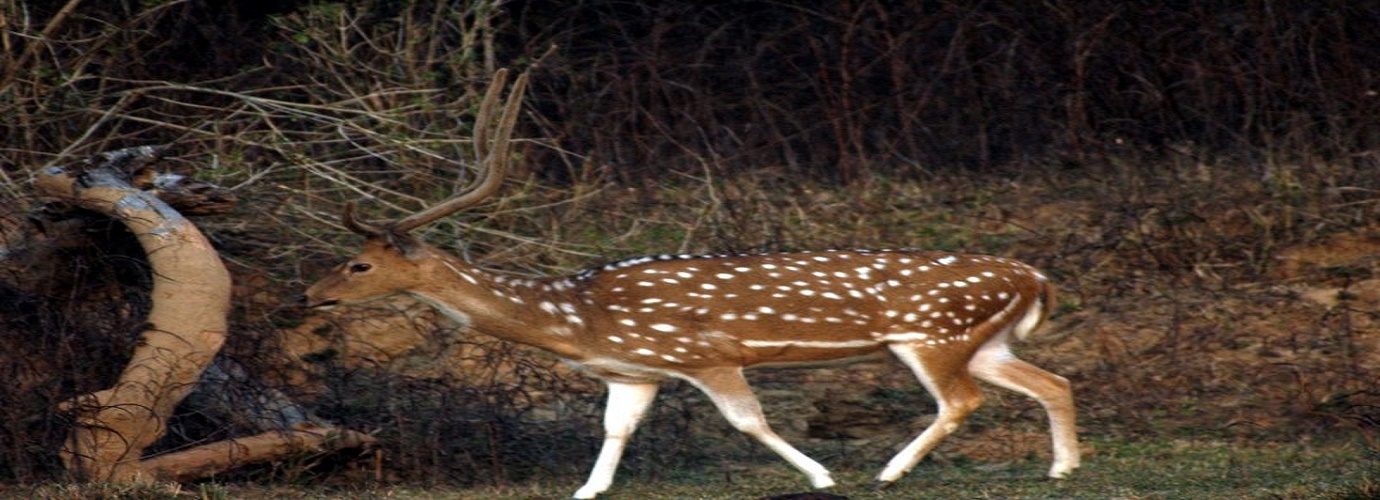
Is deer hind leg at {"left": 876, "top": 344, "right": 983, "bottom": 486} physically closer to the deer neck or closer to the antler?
the deer neck

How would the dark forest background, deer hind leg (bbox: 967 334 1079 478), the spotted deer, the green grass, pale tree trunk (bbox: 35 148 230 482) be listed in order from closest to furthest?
1. the green grass
2. pale tree trunk (bbox: 35 148 230 482)
3. the spotted deer
4. deer hind leg (bbox: 967 334 1079 478)
5. the dark forest background

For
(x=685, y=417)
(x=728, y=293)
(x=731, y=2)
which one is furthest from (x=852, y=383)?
(x=731, y=2)

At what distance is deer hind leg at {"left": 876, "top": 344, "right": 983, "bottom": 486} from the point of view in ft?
27.7

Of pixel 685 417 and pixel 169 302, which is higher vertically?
pixel 169 302

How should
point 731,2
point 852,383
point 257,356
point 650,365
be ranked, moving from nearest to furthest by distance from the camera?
1. point 650,365
2. point 257,356
3. point 852,383
4. point 731,2

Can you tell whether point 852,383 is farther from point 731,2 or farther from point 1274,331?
point 731,2

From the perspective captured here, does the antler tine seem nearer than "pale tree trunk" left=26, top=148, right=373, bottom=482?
No

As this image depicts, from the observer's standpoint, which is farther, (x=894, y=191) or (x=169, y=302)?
(x=894, y=191)

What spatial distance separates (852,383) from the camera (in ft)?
34.8

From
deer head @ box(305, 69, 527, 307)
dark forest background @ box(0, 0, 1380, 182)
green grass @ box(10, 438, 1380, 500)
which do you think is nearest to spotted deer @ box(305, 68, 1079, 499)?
deer head @ box(305, 69, 527, 307)

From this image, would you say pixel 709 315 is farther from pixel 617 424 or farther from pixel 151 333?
pixel 151 333

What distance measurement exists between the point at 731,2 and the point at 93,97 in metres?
5.17

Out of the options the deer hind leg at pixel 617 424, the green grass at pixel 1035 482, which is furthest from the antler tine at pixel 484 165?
the green grass at pixel 1035 482

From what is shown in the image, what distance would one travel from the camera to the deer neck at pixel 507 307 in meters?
8.47
